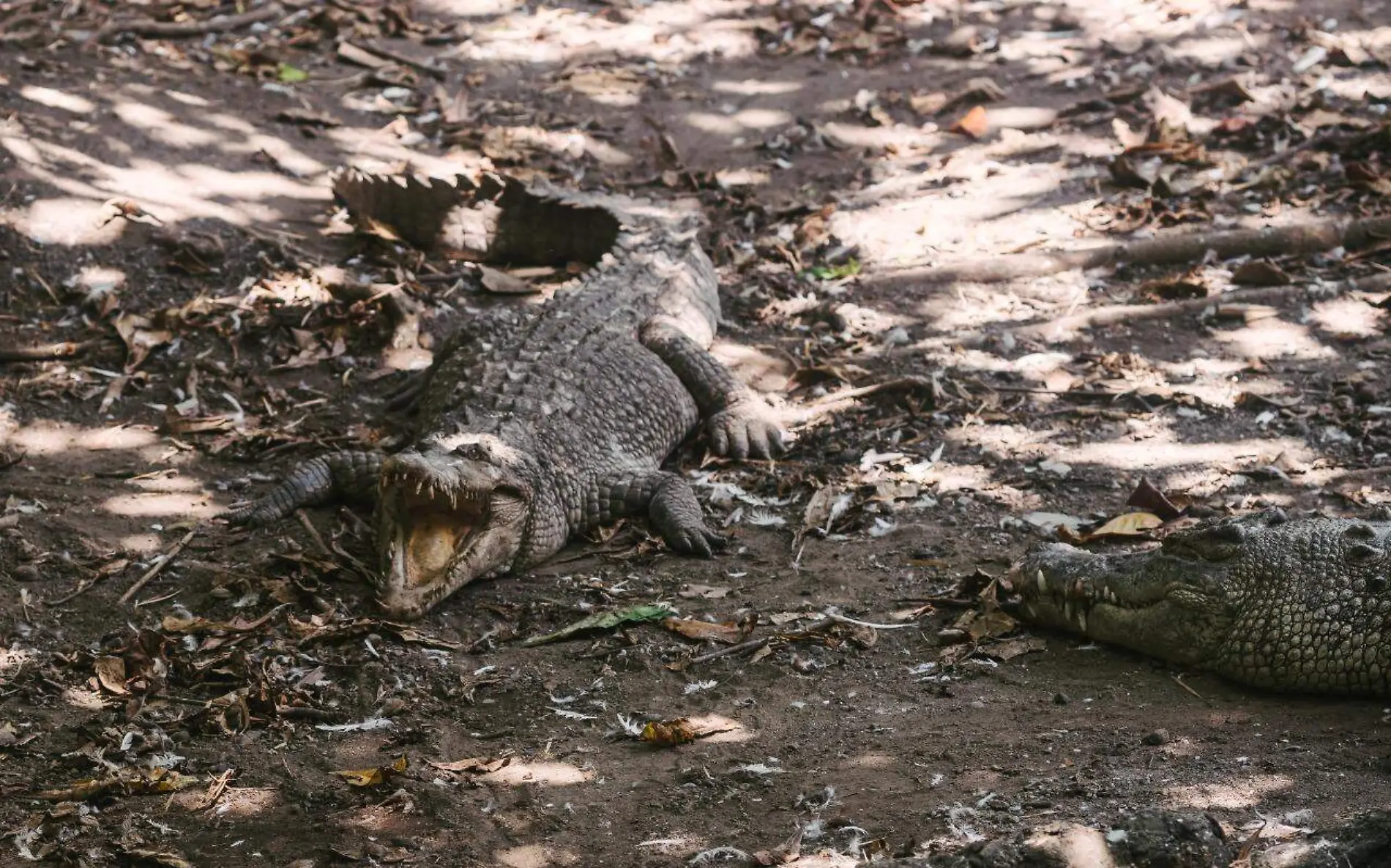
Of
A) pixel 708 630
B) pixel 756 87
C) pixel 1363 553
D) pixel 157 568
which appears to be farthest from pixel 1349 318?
pixel 157 568

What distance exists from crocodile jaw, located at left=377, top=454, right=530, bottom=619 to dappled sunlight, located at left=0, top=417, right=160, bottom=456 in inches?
63.4

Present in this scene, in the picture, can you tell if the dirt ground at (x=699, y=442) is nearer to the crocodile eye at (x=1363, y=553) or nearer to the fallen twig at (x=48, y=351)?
the fallen twig at (x=48, y=351)

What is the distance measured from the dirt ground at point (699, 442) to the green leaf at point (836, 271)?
0.09 metres

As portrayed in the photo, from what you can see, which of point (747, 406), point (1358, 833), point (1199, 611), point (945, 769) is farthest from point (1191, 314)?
point (1358, 833)

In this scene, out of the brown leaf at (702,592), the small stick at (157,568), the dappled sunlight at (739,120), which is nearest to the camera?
the small stick at (157,568)

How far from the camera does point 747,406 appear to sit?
6.17 m

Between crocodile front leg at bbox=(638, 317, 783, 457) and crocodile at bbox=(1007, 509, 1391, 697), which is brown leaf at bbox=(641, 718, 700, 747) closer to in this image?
crocodile at bbox=(1007, 509, 1391, 697)

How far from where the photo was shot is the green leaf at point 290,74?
31.0 feet

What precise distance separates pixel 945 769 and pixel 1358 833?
107cm

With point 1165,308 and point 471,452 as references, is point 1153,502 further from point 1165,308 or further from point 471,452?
point 471,452

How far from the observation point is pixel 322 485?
5.49 m

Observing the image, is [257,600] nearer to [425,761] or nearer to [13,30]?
[425,761]

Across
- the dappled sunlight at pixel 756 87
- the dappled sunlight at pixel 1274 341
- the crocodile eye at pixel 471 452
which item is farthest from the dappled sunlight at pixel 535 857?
the dappled sunlight at pixel 756 87

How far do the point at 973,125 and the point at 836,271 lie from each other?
2.00 meters
